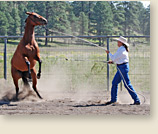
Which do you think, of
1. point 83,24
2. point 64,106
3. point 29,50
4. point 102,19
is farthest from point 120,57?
point 83,24

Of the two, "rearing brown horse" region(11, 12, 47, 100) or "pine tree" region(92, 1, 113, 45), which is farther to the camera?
"pine tree" region(92, 1, 113, 45)

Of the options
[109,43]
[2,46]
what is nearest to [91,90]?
[109,43]

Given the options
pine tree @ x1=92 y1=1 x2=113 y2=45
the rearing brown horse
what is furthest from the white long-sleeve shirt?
pine tree @ x1=92 y1=1 x2=113 y2=45

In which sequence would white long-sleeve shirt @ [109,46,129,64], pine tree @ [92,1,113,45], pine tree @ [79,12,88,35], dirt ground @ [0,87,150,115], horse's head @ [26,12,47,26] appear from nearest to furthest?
1. dirt ground @ [0,87,150,115]
2. white long-sleeve shirt @ [109,46,129,64]
3. horse's head @ [26,12,47,26]
4. pine tree @ [92,1,113,45]
5. pine tree @ [79,12,88,35]

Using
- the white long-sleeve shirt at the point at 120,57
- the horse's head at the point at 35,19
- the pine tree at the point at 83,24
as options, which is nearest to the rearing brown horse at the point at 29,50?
the horse's head at the point at 35,19

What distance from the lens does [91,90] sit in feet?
37.4

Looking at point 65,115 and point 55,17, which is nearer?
point 65,115

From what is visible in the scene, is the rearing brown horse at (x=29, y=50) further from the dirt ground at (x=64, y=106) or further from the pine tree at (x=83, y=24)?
the pine tree at (x=83, y=24)

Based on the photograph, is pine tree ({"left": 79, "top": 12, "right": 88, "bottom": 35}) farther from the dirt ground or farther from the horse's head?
the horse's head

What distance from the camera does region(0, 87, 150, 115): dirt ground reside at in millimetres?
7320

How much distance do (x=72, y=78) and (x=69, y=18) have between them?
20620 millimetres

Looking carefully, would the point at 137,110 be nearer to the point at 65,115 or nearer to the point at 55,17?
the point at 65,115

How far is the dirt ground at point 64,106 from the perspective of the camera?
7.32 metres

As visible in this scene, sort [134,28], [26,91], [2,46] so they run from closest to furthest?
A: 1. [26,91]
2. [2,46]
3. [134,28]
